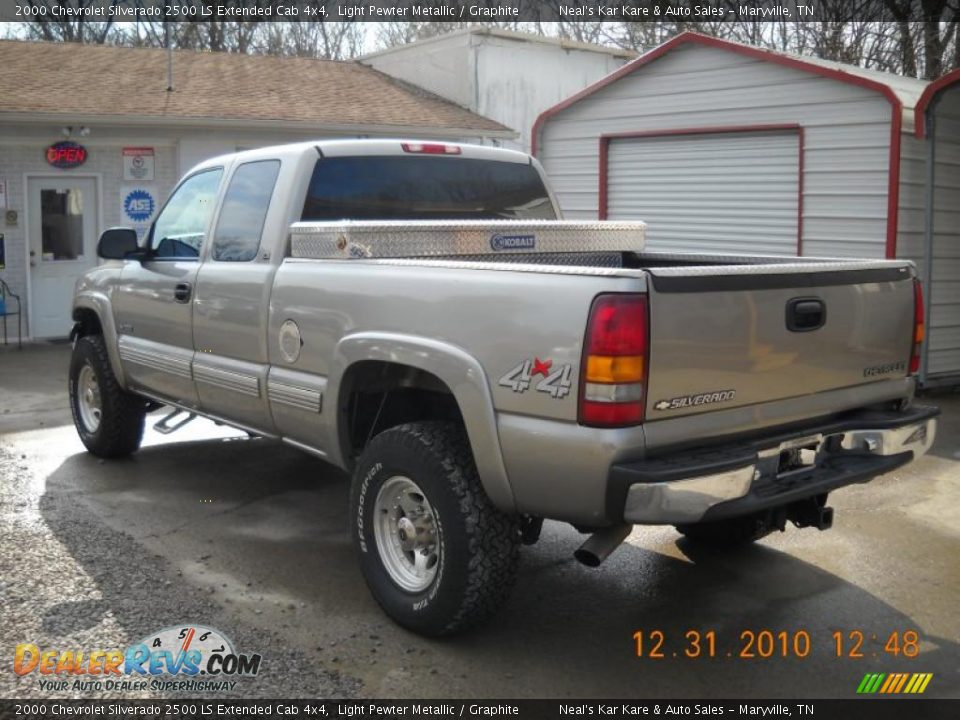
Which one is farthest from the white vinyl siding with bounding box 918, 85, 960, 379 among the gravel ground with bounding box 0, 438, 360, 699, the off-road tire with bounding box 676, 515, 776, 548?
the gravel ground with bounding box 0, 438, 360, 699

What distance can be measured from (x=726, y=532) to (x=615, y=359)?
2054mm

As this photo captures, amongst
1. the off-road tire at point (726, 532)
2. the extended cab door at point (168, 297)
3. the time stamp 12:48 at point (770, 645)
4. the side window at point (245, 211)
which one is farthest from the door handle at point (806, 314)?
the extended cab door at point (168, 297)

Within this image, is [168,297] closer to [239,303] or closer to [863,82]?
[239,303]

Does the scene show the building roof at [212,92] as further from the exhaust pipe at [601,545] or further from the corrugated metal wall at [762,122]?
the exhaust pipe at [601,545]

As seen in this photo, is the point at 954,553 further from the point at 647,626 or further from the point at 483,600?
the point at 483,600

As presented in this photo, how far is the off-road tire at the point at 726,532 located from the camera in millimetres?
4996

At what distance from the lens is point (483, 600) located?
4.11 meters

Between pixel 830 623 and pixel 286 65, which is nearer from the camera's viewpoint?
pixel 830 623

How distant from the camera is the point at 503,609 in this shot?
4496mm

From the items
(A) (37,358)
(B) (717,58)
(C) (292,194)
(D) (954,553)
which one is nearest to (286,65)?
(A) (37,358)

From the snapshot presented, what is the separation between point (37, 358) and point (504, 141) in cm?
946

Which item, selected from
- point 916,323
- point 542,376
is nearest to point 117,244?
point 542,376

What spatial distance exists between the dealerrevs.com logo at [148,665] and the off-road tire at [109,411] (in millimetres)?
2982

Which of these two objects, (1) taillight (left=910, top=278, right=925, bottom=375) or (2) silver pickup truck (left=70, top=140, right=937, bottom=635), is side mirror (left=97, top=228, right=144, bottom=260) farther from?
(1) taillight (left=910, top=278, right=925, bottom=375)
